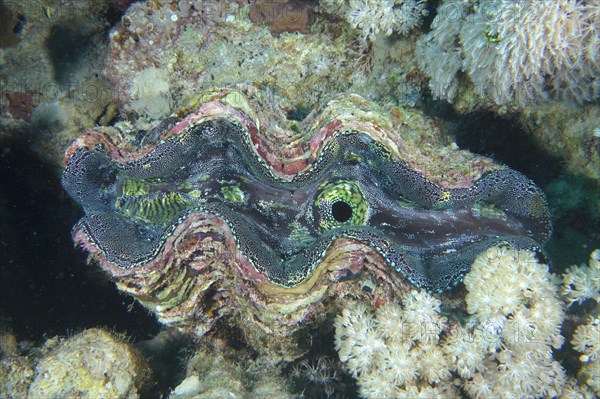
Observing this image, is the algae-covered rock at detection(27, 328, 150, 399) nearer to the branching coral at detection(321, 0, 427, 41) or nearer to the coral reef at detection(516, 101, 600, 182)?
the branching coral at detection(321, 0, 427, 41)

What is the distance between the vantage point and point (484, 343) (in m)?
2.29

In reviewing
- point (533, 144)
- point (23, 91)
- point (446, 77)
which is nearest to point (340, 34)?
point (446, 77)

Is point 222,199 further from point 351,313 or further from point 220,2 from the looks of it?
point 220,2

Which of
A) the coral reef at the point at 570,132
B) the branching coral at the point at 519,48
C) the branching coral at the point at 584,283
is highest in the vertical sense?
the branching coral at the point at 519,48

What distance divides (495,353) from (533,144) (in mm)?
2192

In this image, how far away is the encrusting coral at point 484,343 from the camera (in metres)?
2.23

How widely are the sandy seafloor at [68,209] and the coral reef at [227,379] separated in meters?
0.30

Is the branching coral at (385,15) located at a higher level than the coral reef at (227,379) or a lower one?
higher

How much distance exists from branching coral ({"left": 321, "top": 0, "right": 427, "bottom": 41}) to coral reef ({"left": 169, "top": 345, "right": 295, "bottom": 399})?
3134mm

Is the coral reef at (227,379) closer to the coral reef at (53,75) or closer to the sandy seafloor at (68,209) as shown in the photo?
the sandy seafloor at (68,209)

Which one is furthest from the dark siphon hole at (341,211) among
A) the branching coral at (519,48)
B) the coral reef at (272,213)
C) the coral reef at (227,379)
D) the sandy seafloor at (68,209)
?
the coral reef at (227,379)

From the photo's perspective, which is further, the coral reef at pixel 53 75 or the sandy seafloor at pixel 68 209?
the coral reef at pixel 53 75

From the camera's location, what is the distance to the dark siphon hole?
350cm

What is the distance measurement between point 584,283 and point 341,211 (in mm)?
1873
